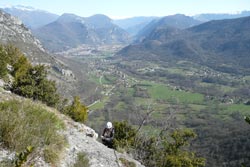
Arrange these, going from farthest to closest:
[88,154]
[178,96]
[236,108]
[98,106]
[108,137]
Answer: [178,96]
[236,108]
[98,106]
[108,137]
[88,154]

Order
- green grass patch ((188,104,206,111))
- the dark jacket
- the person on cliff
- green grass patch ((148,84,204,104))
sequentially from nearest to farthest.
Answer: the person on cliff
the dark jacket
green grass patch ((188,104,206,111))
green grass patch ((148,84,204,104))

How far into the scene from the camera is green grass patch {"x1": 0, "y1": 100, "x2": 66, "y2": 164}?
9.18 meters

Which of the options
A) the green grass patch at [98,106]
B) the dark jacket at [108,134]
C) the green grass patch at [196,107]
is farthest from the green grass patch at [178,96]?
the dark jacket at [108,134]

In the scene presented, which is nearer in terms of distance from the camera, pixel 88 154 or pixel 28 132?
pixel 28 132

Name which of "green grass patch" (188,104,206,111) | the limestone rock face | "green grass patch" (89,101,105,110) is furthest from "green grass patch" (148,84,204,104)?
the limestone rock face

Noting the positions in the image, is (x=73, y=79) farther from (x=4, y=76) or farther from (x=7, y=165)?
(x=7, y=165)

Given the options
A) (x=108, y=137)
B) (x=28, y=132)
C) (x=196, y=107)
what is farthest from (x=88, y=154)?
(x=196, y=107)

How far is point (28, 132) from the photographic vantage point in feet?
30.9

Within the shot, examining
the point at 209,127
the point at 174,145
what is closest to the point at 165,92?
the point at 209,127

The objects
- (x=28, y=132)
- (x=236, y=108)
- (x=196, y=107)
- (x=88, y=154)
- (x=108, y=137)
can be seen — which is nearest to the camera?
(x=28, y=132)

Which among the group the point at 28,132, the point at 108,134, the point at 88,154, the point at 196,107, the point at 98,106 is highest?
the point at 28,132

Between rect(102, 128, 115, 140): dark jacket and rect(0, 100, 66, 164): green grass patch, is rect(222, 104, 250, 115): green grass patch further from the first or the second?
rect(0, 100, 66, 164): green grass patch

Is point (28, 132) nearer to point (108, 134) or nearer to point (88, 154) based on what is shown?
point (88, 154)

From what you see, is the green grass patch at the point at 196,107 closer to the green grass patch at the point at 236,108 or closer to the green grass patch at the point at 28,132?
the green grass patch at the point at 236,108
